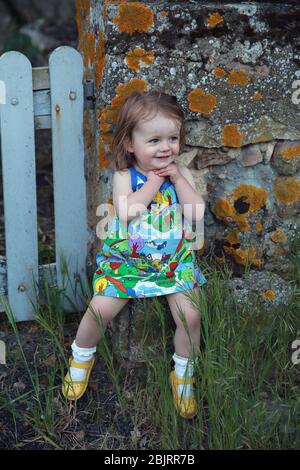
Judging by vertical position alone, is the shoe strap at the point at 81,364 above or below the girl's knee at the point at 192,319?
below

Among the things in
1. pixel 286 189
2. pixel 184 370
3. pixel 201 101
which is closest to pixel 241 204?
pixel 286 189

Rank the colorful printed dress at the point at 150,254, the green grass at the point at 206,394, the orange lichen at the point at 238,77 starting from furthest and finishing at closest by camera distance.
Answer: the orange lichen at the point at 238,77 < the colorful printed dress at the point at 150,254 < the green grass at the point at 206,394

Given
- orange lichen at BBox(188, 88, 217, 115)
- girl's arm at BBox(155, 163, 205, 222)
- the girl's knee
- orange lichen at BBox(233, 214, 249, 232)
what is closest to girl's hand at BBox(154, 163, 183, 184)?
girl's arm at BBox(155, 163, 205, 222)

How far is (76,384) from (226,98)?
131 cm

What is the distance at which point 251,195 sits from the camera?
3.00 m

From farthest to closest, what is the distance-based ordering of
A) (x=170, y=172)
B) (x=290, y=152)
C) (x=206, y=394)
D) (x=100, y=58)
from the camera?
(x=290, y=152)
(x=100, y=58)
(x=170, y=172)
(x=206, y=394)

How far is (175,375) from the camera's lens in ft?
9.10

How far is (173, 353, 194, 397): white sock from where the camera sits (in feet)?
8.76

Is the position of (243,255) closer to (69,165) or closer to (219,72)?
(219,72)

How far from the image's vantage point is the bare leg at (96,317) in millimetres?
2765

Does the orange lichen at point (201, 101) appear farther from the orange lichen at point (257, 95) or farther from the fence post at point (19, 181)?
the fence post at point (19, 181)

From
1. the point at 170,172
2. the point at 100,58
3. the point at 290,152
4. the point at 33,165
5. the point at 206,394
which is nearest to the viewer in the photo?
the point at 206,394

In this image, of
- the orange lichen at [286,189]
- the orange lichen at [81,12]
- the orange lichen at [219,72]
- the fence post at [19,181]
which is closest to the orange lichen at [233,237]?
the orange lichen at [286,189]

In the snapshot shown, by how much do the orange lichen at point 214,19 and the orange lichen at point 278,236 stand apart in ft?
2.99
